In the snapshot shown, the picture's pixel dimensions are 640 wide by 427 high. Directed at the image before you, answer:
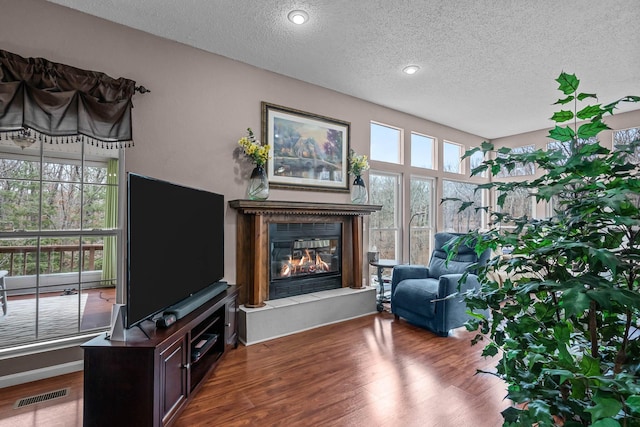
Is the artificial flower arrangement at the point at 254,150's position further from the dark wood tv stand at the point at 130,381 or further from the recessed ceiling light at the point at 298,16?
the dark wood tv stand at the point at 130,381

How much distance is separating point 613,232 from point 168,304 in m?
2.33

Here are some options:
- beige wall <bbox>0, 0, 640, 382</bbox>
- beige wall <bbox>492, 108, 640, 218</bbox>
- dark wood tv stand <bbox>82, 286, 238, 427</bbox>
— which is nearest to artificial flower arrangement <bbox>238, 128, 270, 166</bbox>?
beige wall <bbox>0, 0, 640, 382</bbox>

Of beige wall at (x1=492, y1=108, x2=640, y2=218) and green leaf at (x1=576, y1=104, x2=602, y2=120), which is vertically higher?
beige wall at (x1=492, y1=108, x2=640, y2=218)

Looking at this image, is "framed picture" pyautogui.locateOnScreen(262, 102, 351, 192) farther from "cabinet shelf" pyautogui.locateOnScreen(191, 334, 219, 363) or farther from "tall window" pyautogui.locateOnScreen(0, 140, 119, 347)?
"cabinet shelf" pyautogui.locateOnScreen(191, 334, 219, 363)

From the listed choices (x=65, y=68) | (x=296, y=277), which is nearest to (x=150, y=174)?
(x=65, y=68)

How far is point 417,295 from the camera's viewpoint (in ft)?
11.5

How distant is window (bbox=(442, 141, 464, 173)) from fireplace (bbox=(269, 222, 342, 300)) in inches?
111

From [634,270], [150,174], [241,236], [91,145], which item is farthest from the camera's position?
[241,236]

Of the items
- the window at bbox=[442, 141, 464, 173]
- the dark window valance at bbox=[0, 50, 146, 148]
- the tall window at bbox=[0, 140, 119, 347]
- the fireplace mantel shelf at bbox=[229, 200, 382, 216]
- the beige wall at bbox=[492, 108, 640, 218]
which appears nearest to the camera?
the dark window valance at bbox=[0, 50, 146, 148]

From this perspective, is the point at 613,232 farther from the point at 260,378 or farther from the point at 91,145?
the point at 91,145

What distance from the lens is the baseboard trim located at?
7.66 ft

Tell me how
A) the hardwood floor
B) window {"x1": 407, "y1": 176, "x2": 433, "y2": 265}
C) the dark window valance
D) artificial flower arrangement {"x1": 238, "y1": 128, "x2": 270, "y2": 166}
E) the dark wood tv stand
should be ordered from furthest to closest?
window {"x1": 407, "y1": 176, "x2": 433, "y2": 265}, artificial flower arrangement {"x1": 238, "y1": 128, "x2": 270, "y2": 166}, the dark window valance, the hardwood floor, the dark wood tv stand

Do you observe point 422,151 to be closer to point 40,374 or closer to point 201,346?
point 201,346

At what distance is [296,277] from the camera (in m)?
3.77
